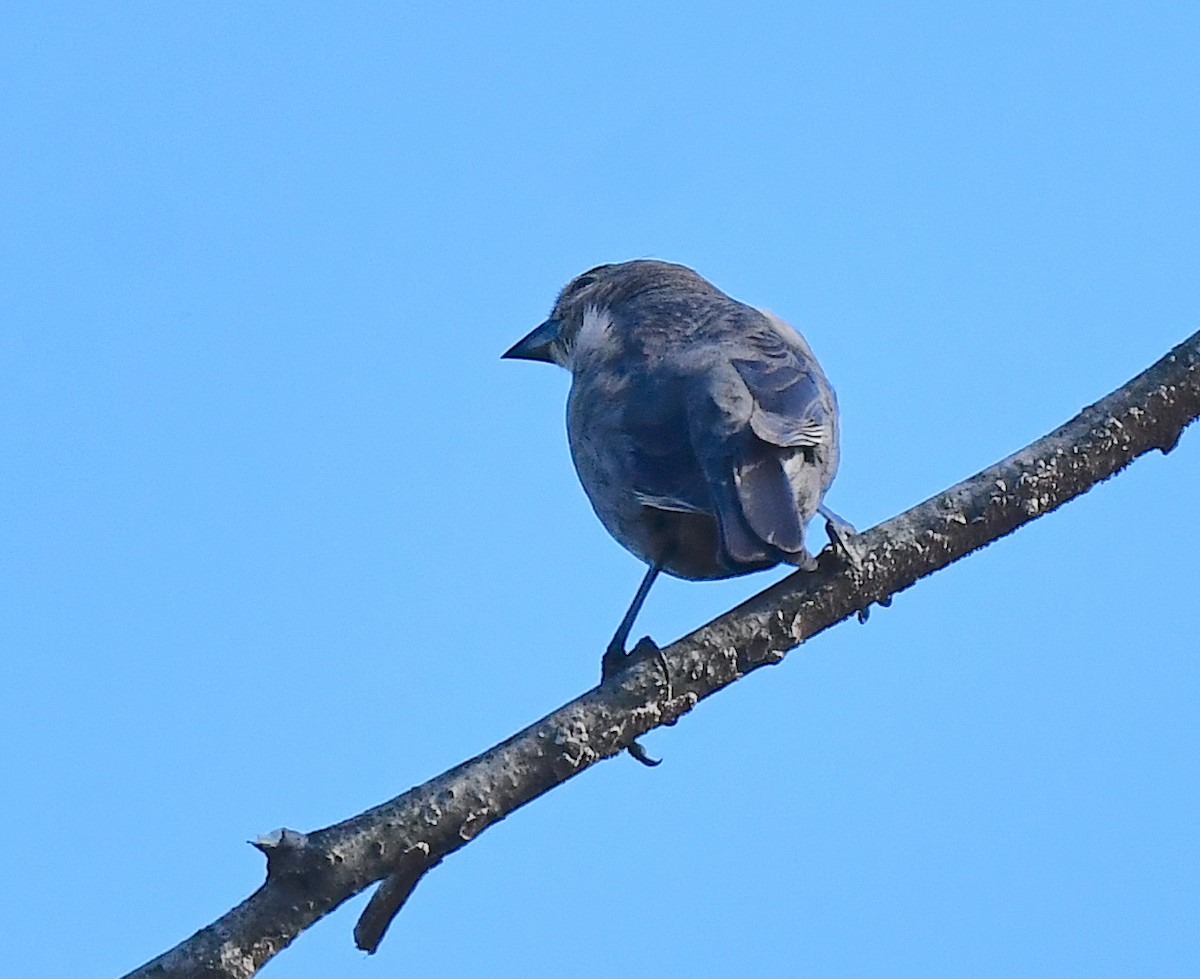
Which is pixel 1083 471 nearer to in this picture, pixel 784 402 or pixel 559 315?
pixel 784 402

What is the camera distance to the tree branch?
11.1 feet

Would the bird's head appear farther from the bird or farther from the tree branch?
the tree branch

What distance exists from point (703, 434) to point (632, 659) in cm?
97

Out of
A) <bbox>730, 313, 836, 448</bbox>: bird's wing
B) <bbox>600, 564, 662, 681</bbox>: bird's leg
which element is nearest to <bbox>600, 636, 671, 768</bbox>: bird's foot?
<bbox>600, 564, 662, 681</bbox>: bird's leg

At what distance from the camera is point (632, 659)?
441 cm

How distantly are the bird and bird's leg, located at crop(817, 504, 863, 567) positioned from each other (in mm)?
14

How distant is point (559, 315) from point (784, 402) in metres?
2.76

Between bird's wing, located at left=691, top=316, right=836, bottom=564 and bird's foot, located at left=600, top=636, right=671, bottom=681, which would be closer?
bird's foot, located at left=600, top=636, right=671, bottom=681

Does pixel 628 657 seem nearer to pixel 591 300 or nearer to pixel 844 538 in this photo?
pixel 844 538

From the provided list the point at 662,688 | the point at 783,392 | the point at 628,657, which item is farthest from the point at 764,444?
the point at 662,688

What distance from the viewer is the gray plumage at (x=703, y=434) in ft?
15.8

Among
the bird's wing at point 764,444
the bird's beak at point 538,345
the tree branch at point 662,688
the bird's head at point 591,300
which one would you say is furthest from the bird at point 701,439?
the bird's beak at point 538,345

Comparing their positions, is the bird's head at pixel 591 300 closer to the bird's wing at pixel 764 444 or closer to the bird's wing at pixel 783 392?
the bird's wing at pixel 783 392

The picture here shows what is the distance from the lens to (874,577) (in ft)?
14.1
